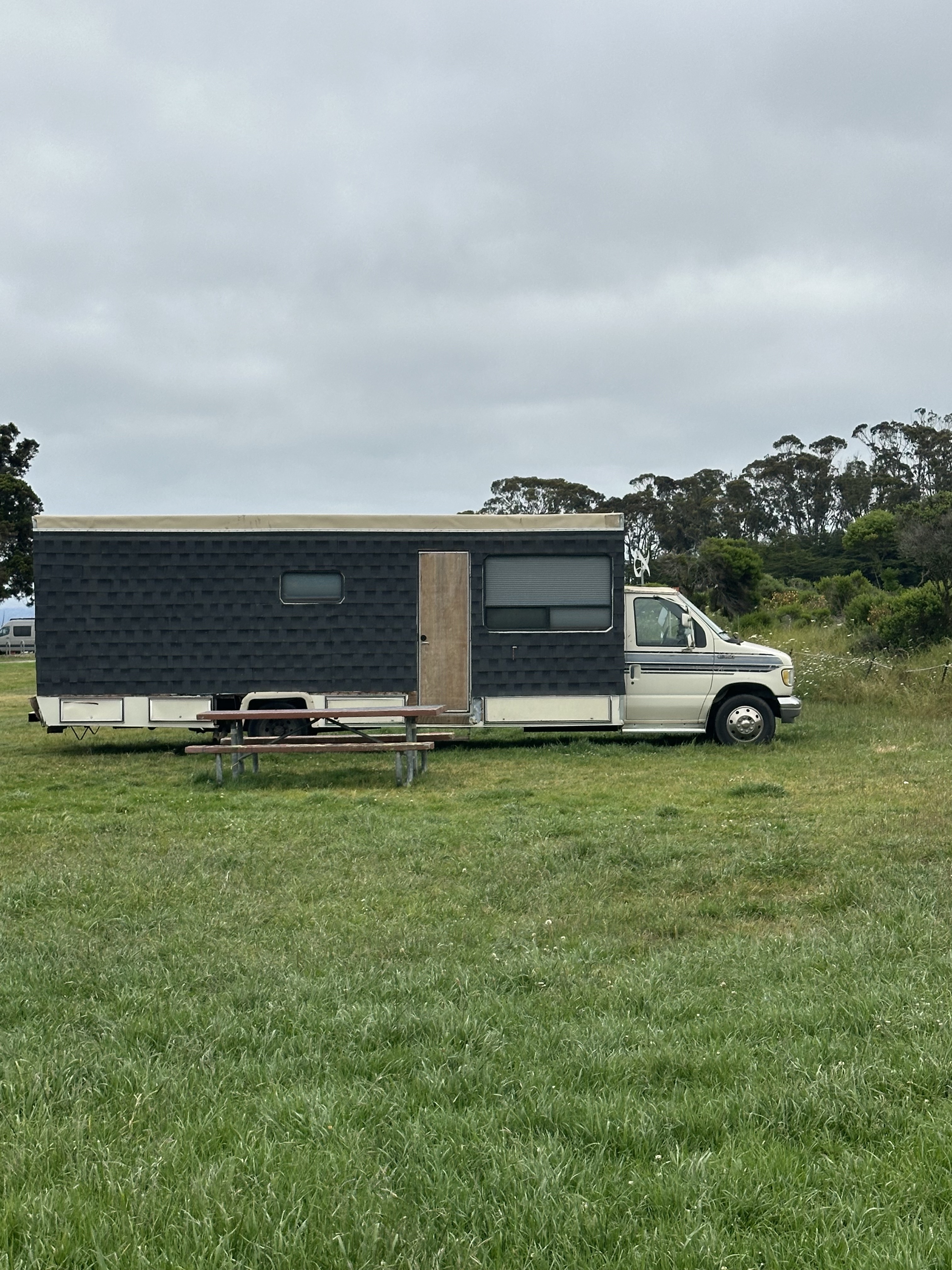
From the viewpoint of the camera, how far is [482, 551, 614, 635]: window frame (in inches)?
548

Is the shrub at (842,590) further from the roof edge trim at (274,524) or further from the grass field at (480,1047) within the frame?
the grass field at (480,1047)

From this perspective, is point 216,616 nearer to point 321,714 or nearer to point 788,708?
point 321,714

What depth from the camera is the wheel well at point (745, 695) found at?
45.9 ft

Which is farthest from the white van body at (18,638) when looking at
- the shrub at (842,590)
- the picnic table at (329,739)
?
the picnic table at (329,739)

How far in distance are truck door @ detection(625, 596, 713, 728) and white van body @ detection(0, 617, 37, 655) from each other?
44.7m

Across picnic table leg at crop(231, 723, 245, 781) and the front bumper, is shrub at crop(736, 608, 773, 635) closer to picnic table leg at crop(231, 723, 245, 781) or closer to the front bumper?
the front bumper

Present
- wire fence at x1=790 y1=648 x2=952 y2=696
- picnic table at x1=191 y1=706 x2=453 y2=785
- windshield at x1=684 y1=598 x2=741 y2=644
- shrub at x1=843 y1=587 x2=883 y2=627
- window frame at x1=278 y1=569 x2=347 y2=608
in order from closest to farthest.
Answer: picnic table at x1=191 y1=706 x2=453 y2=785
window frame at x1=278 y1=569 x2=347 y2=608
windshield at x1=684 y1=598 x2=741 y2=644
wire fence at x1=790 y1=648 x2=952 y2=696
shrub at x1=843 y1=587 x2=883 y2=627

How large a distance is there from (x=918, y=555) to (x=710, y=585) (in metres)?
9.81

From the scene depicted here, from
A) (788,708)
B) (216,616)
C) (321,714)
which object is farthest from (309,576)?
(788,708)

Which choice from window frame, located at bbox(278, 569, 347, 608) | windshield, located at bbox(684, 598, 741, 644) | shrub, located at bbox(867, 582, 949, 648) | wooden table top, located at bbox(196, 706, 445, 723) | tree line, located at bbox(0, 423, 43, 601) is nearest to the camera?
wooden table top, located at bbox(196, 706, 445, 723)

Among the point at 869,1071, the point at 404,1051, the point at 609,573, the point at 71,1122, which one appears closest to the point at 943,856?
the point at 869,1071

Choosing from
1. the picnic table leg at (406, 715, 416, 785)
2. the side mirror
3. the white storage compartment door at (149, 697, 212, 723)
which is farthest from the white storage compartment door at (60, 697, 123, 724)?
the side mirror

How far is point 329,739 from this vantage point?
12695mm

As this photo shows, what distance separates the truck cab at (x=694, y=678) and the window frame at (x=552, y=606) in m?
0.24
